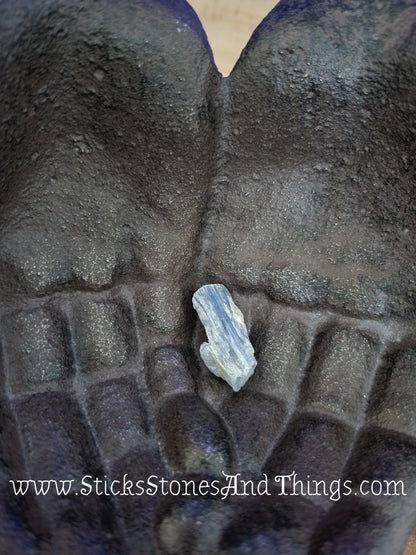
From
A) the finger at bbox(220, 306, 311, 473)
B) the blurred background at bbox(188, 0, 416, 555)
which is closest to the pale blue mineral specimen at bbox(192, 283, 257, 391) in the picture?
the finger at bbox(220, 306, 311, 473)

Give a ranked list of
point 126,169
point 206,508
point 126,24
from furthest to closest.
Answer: point 126,169 → point 126,24 → point 206,508

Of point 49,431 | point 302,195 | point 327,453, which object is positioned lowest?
point 327,453

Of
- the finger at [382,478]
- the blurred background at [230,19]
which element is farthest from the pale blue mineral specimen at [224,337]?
the blurred background at [230,19]

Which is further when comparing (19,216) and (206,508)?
(19,216)

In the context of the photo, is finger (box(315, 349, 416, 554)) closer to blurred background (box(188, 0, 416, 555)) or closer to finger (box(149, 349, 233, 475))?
finger (box(149, 349, 233, 475))

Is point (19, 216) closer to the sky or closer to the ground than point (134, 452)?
closer to the sky

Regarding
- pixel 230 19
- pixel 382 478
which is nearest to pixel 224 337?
pixel 382 478

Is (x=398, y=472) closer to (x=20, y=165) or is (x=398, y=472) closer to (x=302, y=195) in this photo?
(x=302, y=195)

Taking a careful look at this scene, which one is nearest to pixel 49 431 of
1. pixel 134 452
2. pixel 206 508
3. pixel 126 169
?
pixel 134 452
